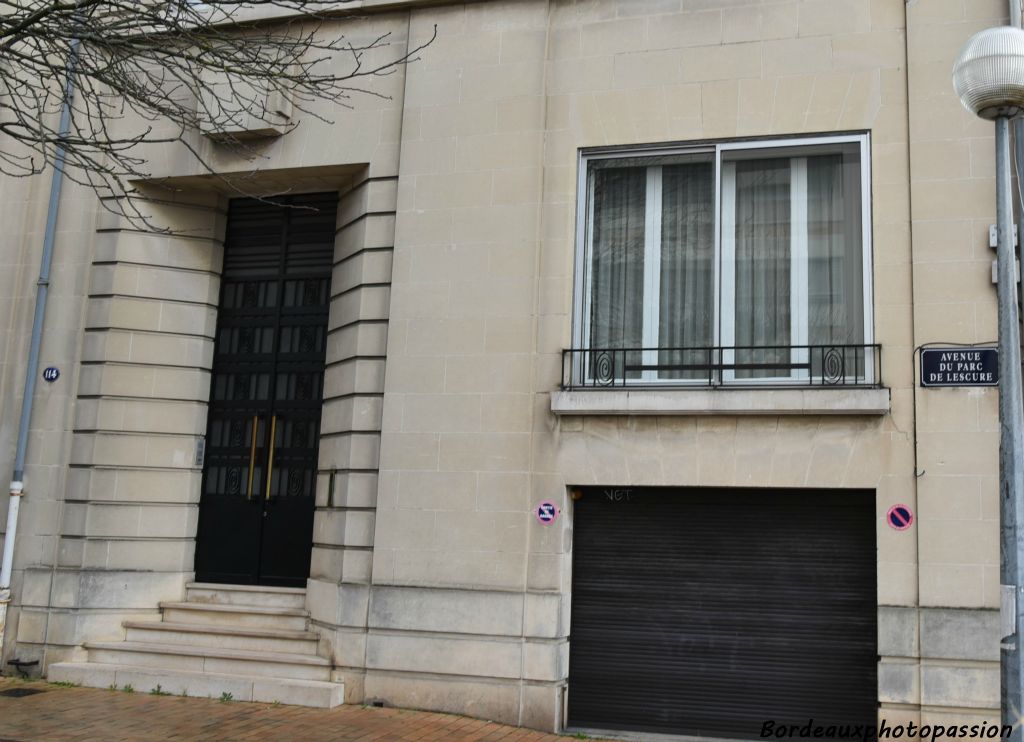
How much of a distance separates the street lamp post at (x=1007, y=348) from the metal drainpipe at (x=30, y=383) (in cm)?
922

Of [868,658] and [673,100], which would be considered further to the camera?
[673,100]

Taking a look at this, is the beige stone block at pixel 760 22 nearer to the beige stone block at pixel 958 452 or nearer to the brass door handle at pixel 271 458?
the beige stone block at pixel 958 452

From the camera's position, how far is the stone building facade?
29.8 feet

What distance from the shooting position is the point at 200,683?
10352 mm

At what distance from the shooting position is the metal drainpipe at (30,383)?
441 inches

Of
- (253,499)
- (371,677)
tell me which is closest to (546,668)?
(371,677)

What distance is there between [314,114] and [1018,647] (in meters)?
8.66

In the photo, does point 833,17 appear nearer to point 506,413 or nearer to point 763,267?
point 763,267

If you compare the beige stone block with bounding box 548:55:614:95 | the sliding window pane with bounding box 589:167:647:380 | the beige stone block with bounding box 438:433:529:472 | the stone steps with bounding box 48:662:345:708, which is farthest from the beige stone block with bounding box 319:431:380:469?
the beige stone block with bounding box 548:55:614:95

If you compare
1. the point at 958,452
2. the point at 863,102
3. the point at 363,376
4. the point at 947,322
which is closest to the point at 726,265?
the point at 863,102

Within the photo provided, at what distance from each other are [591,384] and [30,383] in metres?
6.63

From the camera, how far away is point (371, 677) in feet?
33.1

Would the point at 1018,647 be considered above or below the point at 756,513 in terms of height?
below

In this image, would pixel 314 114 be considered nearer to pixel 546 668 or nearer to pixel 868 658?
pixel 546 668
